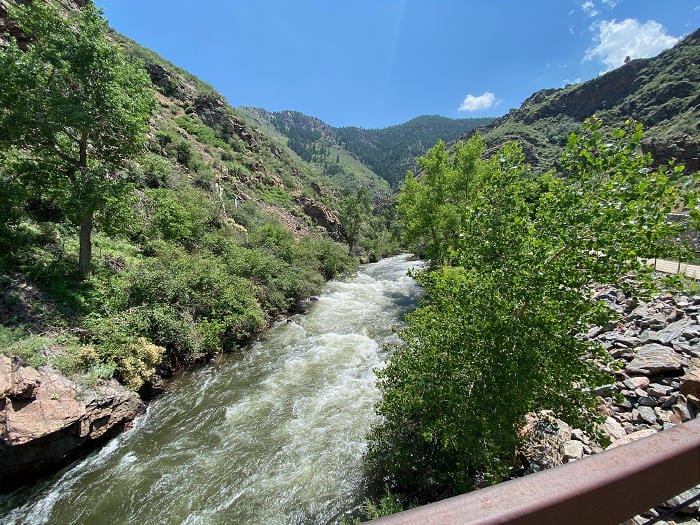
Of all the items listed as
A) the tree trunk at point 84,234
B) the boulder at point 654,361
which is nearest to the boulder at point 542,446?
the boulder at point 654,361

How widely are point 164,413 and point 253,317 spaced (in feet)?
18.0

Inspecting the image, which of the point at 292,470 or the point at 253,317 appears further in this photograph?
the point at 253,317

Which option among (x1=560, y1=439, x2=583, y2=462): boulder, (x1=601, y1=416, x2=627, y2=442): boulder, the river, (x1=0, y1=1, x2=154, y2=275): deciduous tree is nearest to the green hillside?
(x1=0, y1=1, x2=154, y2=275): deciduous tree

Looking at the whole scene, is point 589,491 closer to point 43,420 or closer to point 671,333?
point 43,420

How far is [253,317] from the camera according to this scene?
14.6 m

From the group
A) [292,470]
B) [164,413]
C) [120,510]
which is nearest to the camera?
[120,510]

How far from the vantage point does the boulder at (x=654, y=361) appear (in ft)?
24.0

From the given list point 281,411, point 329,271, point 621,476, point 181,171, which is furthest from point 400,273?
point 621,476

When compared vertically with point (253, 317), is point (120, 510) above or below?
below

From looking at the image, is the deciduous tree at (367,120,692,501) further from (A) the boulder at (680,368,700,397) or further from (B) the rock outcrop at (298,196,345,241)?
(B) the rock outcrop at (298,196,345,241)

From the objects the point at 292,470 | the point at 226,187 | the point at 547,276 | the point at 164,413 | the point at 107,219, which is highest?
the point at 226,187

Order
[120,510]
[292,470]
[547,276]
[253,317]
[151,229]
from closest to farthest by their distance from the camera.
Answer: [547,276]
[120,510]
[292,470]
[253,317]
[151,229]

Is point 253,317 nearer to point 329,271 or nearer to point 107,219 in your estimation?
point 107,219

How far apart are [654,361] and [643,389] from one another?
951mm
